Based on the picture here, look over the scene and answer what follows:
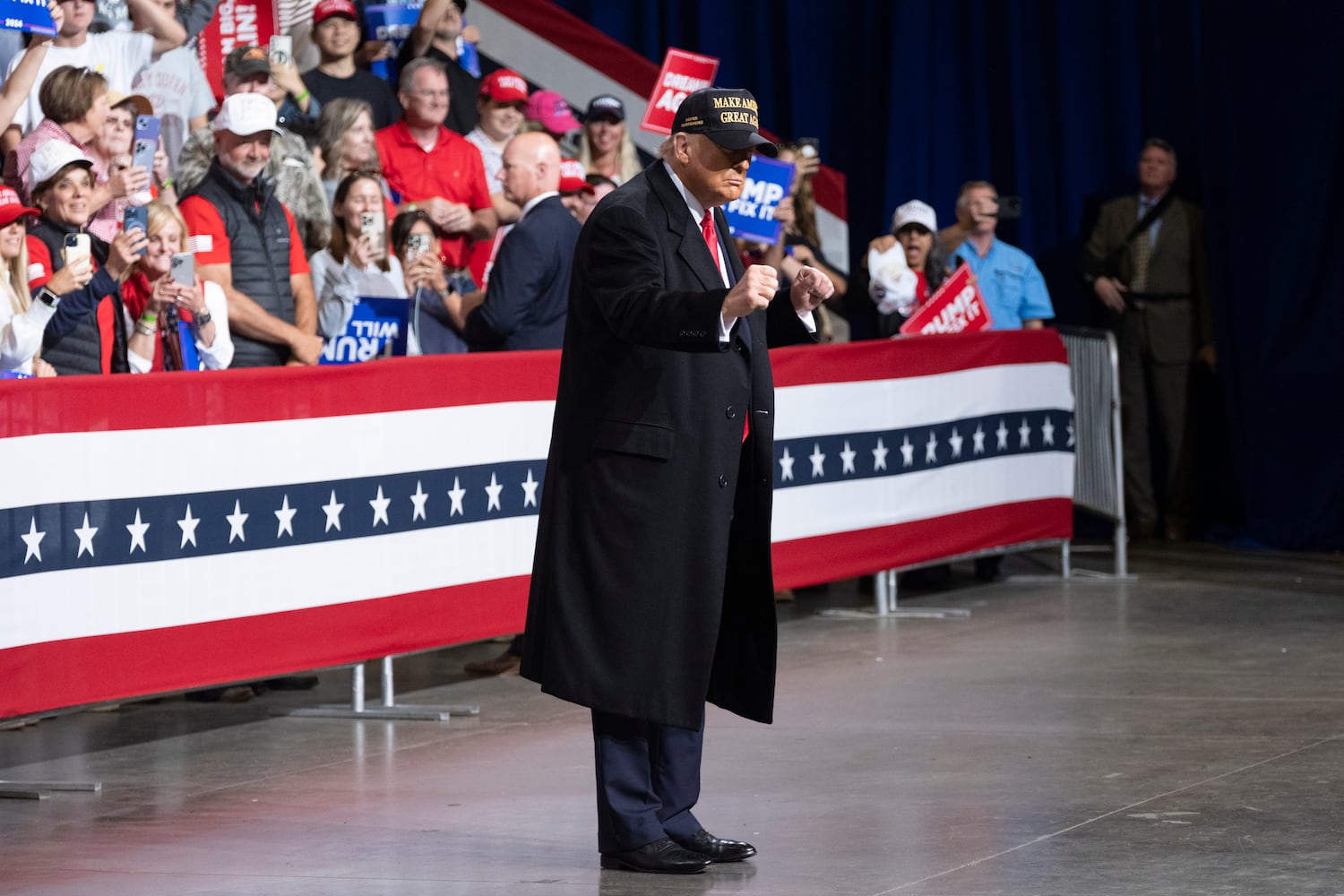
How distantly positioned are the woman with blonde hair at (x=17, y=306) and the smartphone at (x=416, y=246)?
2.23 metres

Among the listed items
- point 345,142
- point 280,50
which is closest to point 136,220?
point 345,142

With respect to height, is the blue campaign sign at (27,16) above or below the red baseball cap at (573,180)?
above

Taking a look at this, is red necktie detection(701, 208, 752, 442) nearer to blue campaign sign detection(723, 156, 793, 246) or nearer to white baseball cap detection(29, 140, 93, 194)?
white baseball cap detection(29, 140, 93, 194)

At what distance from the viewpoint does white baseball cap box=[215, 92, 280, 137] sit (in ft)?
30.0

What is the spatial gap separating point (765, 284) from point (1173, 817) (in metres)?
2.18

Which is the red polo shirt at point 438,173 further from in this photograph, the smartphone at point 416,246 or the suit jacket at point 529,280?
→ the suit jacket at point 529,280

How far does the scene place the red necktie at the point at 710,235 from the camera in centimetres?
575

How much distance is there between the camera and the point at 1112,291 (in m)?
14.5

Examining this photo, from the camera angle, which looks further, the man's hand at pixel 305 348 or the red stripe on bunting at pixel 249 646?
the man's hand at pixel 305 348

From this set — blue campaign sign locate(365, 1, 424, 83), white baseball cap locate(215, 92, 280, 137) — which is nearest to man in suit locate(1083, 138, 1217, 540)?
blue campaign sign locate(365, 1, 424, 83)

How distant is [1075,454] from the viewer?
12.6 metres

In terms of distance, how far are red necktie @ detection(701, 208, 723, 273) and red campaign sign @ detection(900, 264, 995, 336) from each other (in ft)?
19.1

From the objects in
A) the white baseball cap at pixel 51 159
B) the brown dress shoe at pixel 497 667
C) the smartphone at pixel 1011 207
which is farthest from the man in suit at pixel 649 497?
the smartphone at pixel 1011 207

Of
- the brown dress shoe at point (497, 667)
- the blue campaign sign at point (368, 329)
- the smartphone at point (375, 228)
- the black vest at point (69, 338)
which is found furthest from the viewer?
the smartphone at point (375, 228)
